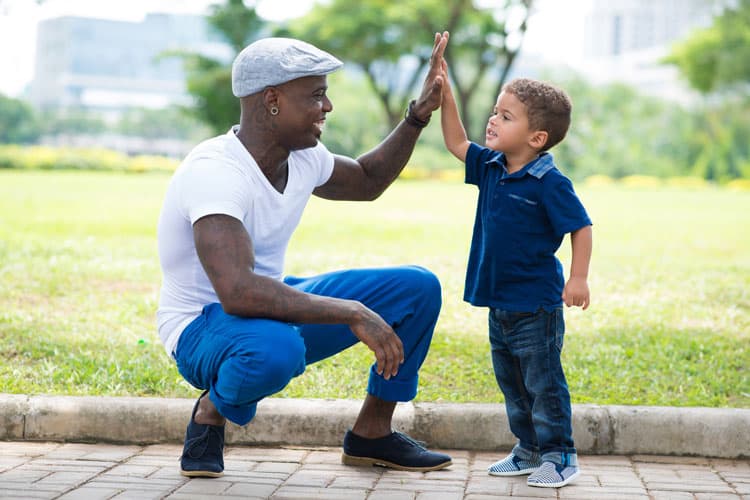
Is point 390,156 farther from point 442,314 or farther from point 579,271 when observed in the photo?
point 442,314

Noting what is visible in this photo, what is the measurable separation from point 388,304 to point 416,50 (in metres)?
39.5

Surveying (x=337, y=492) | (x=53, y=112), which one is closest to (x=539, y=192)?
(x=337, y=492)

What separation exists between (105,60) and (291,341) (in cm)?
12172

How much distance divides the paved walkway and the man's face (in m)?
1.22

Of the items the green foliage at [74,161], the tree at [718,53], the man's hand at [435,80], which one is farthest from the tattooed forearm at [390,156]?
the tree at [718,53]

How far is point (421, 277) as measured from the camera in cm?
392

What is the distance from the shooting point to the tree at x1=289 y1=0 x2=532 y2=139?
129ft

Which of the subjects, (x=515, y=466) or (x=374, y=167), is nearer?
(x=515, y=466)

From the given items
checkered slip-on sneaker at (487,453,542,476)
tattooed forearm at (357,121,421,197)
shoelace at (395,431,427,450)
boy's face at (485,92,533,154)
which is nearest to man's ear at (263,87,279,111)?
tattooed forearm at (357,121,421,197)

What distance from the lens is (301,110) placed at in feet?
12.2

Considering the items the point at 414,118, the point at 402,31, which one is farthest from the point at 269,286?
the point at 402,31

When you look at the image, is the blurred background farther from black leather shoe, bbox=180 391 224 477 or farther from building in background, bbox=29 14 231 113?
building in background, bbox=29 14 231 113

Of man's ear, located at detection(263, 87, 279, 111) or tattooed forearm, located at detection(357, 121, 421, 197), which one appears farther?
tattooed forearm, located at detection(357, 121, 421, 197)

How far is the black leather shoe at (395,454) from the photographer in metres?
3.91
